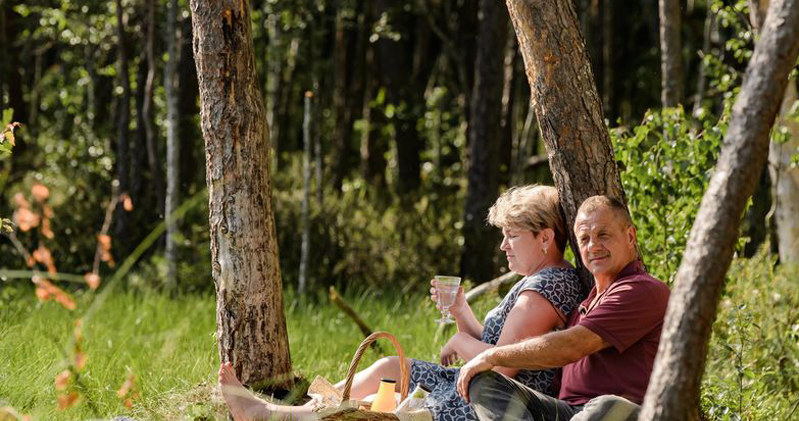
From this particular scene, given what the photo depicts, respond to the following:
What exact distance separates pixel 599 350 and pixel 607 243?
0.40 meters

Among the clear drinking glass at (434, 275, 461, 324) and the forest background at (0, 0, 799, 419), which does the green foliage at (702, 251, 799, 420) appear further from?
the clear drinking glass at (434, 275, 461, 324)

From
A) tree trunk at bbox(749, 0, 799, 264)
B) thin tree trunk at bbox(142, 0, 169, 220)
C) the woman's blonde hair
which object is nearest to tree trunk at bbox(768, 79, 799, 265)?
tree trunk at bbox(749, 0, 799, 264)

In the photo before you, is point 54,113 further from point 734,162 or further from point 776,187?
point 734,162

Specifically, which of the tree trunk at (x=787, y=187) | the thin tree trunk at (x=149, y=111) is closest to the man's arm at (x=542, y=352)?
the tree trunk at (x=787, y=187)

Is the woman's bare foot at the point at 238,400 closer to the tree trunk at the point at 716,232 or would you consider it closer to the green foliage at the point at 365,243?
the tree trunk at the point at 716,232

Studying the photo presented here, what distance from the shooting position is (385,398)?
4492mm

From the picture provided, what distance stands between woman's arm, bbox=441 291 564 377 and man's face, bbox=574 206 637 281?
333mm

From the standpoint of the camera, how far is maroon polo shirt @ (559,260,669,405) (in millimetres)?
3887

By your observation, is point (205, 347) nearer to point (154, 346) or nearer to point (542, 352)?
point (154, 346)

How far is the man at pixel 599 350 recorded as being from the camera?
12.8 ft

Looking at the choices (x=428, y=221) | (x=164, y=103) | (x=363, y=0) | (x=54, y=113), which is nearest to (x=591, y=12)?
(x=363, y=0)

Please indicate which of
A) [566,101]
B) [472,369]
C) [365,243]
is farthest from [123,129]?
[472,369]

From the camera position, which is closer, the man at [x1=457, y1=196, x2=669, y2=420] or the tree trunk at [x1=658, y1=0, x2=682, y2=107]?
the man at [x1=457, y1=196, x2=669, y2=420]

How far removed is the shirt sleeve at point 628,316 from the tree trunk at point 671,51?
4.79 meters
